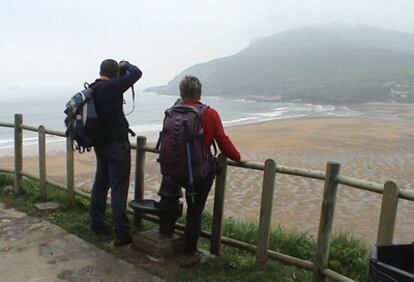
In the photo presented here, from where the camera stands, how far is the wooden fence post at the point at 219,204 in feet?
14.9

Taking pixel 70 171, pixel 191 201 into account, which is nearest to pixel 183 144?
pixel 191 201

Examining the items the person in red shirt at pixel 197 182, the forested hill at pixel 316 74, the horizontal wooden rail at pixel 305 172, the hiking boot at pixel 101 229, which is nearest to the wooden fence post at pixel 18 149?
the hiking boot at pixel 101 229

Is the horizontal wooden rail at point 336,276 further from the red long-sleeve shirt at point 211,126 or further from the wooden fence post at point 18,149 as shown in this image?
the wooden fence post at point 18,149

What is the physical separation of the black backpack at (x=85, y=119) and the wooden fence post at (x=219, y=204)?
1.26 m

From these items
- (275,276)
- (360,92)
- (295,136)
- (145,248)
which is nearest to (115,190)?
(145,248)

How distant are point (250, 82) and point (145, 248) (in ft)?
427

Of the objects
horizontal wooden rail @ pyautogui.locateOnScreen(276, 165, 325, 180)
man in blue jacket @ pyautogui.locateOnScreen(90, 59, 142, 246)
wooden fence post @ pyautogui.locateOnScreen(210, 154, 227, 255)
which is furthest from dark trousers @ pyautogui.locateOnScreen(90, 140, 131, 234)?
horizontal wooden rail @ pyautogui.locateOnScreen(276, 165, 325, 180)

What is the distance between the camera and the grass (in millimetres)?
4312

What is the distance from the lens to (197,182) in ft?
13.8

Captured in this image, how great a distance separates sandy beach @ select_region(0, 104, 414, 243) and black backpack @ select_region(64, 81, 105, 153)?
6041 mm

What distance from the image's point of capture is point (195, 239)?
449cm

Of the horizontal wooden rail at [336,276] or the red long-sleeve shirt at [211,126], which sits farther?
the red long-sleeve shirt at [211,126]

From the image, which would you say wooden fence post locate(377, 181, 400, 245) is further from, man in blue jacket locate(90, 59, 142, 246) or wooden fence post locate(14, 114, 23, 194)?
wooden fence post locate(14, 114, 23, 194)

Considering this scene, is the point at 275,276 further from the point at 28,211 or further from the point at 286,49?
the point at 286,49
